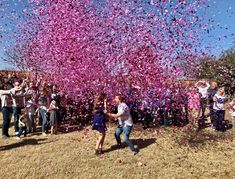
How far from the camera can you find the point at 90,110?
13.3m

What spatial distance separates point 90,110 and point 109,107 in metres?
1.49

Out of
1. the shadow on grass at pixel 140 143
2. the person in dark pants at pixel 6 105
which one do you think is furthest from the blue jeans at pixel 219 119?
the person in dark pants at pixel 6 105

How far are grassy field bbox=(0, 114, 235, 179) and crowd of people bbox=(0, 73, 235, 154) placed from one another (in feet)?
2.34

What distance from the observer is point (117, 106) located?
1098cm

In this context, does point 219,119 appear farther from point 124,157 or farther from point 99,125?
point 99,125

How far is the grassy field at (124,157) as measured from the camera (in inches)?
289

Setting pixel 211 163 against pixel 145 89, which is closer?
pixel 211 163

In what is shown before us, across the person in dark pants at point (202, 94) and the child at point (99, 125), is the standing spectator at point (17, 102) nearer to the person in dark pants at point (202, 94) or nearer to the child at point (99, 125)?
the child at point (99, 125)

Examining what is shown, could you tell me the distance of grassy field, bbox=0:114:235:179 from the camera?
7330 millimetres

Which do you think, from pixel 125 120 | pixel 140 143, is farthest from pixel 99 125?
pixel 140 143

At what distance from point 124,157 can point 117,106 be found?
2.87m

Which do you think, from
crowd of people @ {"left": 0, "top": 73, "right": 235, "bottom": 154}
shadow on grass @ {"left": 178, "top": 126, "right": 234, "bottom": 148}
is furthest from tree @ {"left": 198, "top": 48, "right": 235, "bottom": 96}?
shadow on grass @ {"left": 178, "top": 126, "right": 234, "bottom": 148}

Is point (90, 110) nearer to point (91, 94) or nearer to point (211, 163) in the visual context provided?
point (91, 94)

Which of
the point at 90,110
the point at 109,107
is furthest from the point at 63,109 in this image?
the point at 109,107
